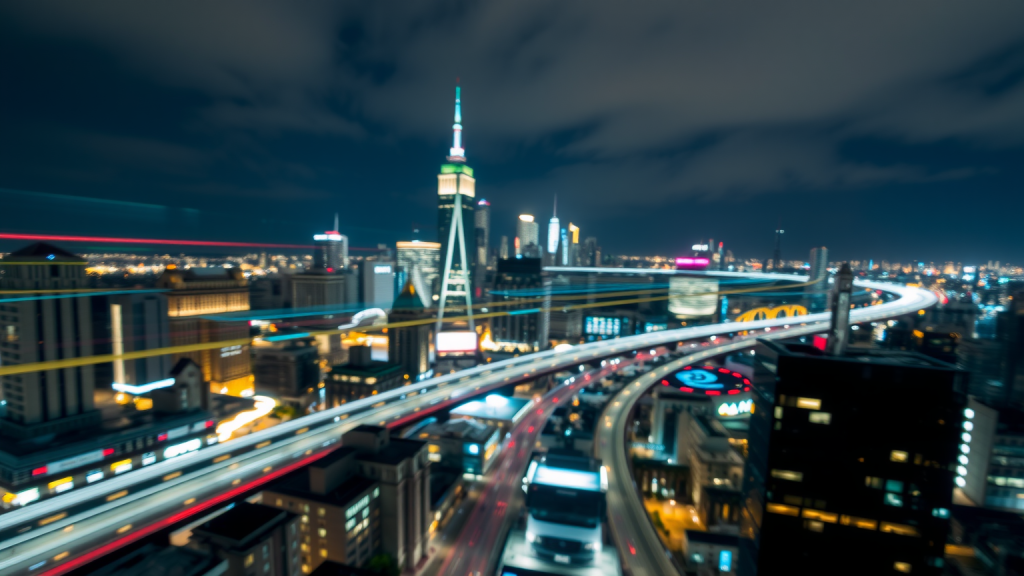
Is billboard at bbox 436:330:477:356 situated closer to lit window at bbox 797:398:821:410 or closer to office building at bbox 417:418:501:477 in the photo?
office building at bbox 417:418:501:477

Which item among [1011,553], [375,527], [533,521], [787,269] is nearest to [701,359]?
[1011,553]

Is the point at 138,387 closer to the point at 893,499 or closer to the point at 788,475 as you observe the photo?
the point at 788,475

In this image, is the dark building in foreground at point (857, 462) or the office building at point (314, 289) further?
the office building at point (314, 289)

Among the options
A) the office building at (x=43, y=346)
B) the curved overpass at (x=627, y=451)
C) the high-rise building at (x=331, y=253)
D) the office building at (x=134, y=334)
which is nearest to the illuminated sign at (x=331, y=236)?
the high-rise building at (x=331, y=253)

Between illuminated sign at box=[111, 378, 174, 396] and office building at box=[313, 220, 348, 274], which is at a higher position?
office building at box=[313, 220, 348, 274]

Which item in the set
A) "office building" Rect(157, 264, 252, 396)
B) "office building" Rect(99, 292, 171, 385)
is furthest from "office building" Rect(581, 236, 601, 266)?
"office building" Rect(99, 292, 171, 385)

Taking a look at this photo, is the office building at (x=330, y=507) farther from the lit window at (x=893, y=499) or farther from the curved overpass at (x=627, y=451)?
the lit window at (x=893, y=499)
